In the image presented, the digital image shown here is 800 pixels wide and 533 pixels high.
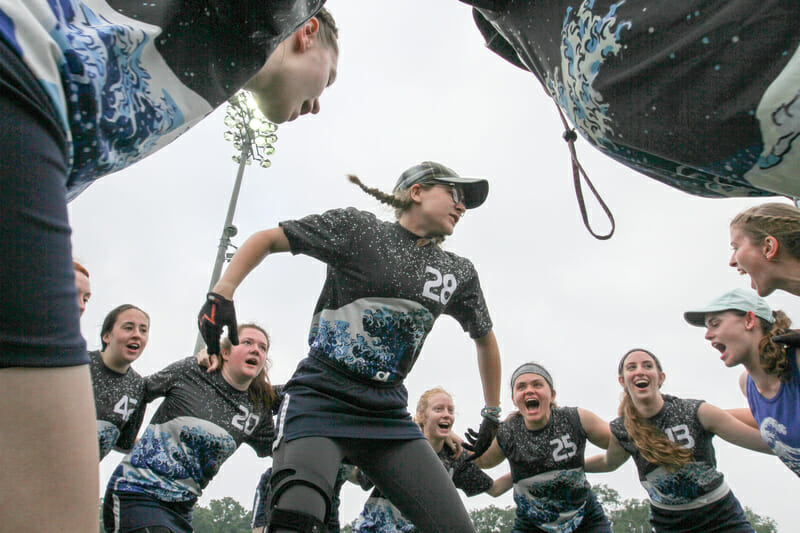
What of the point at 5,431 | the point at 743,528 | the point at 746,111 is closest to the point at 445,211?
Result: the point at 746,111

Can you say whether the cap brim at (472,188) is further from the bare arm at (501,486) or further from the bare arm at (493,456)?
the bare arm at (501,486)

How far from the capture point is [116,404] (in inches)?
176

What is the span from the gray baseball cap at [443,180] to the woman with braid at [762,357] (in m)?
1.85

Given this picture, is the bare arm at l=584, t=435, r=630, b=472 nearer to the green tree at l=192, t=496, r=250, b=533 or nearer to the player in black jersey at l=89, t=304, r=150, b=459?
the player in black jersey at l=89, t=304, r=150, b=459

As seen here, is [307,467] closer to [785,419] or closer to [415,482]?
[415,482]

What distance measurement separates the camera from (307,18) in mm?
1321

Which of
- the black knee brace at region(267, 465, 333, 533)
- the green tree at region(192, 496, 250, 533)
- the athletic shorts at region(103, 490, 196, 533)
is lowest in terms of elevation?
the green tree at region(192, 496, 250, 533)

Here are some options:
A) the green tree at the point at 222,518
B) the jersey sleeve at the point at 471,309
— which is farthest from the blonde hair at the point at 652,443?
the green tree at the point at 222,518

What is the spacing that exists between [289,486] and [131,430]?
3.07 metres

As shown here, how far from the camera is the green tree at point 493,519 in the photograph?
150 feet

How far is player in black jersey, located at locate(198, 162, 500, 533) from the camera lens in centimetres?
231

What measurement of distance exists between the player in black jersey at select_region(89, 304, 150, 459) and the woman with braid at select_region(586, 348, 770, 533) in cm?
406

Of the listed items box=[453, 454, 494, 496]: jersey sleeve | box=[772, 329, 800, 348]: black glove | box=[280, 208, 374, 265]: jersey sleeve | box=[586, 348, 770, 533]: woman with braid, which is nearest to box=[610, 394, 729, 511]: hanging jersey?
box=[586, 348, 770, 533]: woman with braid

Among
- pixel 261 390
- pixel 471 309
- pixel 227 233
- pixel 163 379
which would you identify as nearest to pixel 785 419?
pixel 471 309
